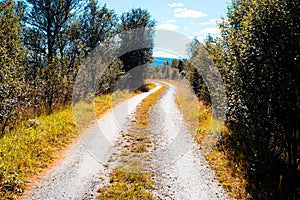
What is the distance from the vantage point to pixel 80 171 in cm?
678

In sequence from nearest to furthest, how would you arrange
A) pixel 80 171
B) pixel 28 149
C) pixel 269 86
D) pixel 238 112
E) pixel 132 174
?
1. pixel 269 86
2. pixel 132 174
3. pixel 80 171
4. pixel 238 112
5. pixel 28 149

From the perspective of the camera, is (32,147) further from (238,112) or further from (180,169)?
(238,112)

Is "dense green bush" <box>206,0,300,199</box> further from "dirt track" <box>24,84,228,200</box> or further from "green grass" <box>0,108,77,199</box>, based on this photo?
"green grass" <box>0,108,77,199</box>

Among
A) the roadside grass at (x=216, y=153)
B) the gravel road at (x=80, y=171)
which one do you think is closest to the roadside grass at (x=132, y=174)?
the gravel road at (x=80, y=171)

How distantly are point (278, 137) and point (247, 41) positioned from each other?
9.03ft

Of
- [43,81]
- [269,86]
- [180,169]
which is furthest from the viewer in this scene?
[43,81]

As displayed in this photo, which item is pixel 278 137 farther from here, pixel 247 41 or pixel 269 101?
pixel 247 41

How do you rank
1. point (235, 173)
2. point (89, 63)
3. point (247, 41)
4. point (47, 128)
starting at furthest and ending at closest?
1. point (89, 63)
2. point (47, 128)
3. point (235, 173)
4. point (247, 41)

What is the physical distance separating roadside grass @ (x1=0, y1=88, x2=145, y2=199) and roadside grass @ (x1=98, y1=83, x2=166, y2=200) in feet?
6.90

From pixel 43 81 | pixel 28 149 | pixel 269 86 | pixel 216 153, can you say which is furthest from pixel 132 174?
pixel 43 81

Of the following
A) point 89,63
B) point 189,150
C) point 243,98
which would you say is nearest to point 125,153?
point 189,150

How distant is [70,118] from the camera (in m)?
12.2

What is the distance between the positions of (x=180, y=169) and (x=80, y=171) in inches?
117

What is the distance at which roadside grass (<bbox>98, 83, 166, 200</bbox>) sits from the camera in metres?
5.56
